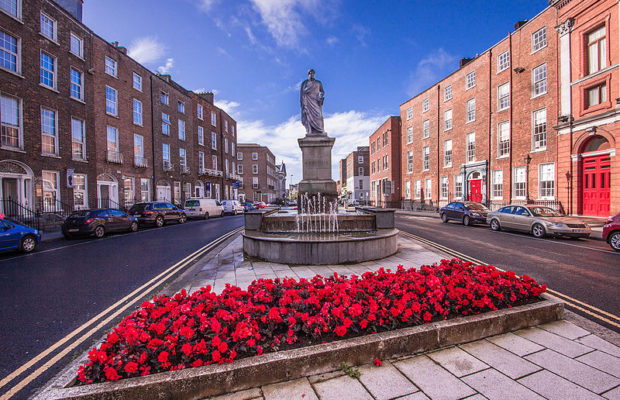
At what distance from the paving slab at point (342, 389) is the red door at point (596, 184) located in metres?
20.5

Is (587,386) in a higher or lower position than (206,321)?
lower

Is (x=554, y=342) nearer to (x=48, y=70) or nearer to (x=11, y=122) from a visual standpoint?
(x=11, y=122)

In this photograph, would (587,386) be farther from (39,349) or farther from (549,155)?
(549,155)

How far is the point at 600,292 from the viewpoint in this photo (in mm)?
4902

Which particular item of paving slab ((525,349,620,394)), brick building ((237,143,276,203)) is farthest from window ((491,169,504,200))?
brick building ((237,143,276,203))

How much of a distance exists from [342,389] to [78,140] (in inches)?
957

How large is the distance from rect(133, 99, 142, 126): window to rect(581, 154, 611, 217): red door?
34531 millimetres

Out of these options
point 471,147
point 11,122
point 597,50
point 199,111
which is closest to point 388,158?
point 471,147

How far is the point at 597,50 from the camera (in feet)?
52.3

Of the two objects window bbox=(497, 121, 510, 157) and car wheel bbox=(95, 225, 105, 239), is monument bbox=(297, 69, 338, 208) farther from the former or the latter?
window bbox=(497, 121, 510, 157)

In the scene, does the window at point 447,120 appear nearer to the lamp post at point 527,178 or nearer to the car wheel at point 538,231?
the lamp post at point 527,178

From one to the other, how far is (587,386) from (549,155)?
22.0m

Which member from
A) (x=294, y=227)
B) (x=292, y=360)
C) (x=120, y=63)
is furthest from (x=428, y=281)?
(x=120, y=63)

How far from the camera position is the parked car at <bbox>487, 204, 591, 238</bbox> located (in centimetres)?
1077
